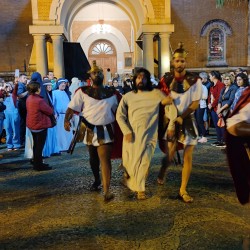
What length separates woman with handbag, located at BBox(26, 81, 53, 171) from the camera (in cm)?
716

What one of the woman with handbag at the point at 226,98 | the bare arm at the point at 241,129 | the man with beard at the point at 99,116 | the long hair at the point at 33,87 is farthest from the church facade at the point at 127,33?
the bare arm at the point at 241,129

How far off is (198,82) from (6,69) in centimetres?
1912

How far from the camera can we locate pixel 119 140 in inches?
225

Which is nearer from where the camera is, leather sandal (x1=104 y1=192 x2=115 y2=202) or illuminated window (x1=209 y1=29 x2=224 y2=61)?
leather sandal (x1=104 y1=192 x2=115 y2=202)

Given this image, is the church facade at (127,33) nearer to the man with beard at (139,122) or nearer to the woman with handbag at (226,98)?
the woman with handbag at (226,98)

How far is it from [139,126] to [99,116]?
65cm

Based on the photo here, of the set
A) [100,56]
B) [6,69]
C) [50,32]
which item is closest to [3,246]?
[50,32]

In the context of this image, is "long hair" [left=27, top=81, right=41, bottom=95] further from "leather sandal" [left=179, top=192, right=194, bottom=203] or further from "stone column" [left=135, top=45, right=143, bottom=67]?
"stone column" [left=135, top=45, right=143, bottom=67]

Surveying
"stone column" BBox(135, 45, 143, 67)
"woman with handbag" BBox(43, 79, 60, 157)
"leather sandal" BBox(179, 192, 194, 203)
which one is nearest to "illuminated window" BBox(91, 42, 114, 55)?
"stone column" BBox(135, 45, 143, 67)

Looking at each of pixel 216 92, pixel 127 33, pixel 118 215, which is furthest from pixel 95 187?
pixel 127 33

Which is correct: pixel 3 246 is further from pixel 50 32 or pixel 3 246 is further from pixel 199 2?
pixel 199 2

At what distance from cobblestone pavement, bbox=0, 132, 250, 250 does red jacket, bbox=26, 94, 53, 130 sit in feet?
3.33

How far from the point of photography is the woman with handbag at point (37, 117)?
7.16 m

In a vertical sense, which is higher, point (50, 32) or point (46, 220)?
point (50, 32)
